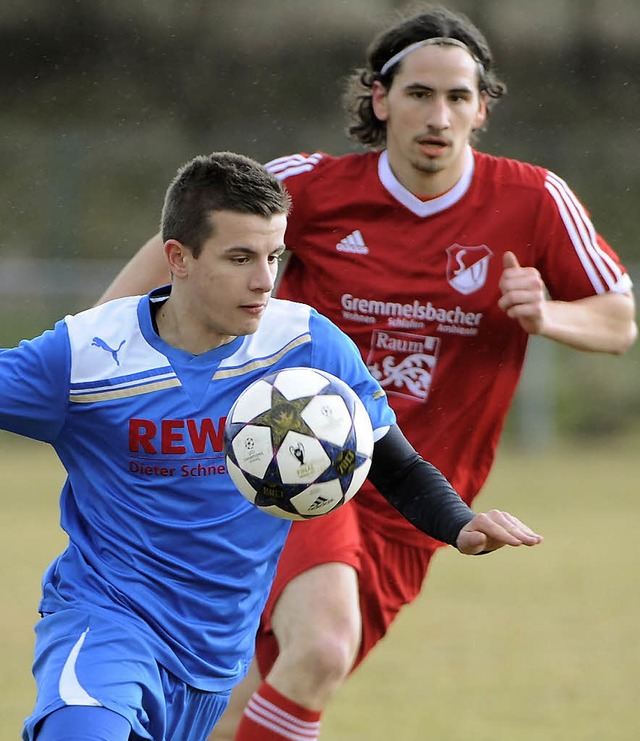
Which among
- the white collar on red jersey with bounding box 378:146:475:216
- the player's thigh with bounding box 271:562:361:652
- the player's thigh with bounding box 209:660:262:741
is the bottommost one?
the player's thigh with bounding box 209:660:262:741

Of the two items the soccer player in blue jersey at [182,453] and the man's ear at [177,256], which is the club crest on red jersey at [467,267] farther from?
the man's ear at [177,256]

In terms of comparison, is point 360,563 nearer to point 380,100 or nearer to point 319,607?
point 319,607

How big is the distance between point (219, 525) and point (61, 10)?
1084 inches

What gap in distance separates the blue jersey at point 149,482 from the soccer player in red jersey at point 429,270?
943 mm

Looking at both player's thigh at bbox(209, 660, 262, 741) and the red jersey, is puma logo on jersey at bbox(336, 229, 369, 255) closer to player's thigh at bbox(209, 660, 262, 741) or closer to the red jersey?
the red jersey

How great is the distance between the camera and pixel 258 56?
2909 cm

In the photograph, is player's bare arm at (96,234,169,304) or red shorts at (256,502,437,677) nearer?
red shorts at (256,502,437,677)

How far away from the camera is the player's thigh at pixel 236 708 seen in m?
4.79

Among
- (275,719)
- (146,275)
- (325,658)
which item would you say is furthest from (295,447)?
(146,275)

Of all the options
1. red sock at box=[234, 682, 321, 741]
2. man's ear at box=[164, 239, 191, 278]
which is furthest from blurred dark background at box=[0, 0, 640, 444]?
man's ear at box=[164, 239, 191, 278]

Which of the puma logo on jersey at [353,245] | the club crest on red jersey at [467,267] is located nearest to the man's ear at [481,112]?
the club crest on red jersey at [467,267]

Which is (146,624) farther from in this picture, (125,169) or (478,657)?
(125,169)

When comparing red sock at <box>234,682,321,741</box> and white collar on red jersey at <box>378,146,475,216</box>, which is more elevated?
white collar on red jersey at <box>378,146,475,216</box>

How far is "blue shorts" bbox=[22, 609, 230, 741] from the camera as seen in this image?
330cm
